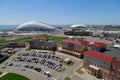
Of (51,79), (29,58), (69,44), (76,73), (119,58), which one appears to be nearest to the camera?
(119,58)

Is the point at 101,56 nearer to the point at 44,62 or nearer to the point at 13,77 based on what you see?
the point at 44,62

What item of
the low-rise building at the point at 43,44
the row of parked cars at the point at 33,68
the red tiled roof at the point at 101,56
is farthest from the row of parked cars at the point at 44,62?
the low-rise building at the point at 43,44

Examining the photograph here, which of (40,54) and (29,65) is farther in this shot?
(40,54)

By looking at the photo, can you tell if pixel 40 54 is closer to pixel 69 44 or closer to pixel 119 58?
pixel 69 44

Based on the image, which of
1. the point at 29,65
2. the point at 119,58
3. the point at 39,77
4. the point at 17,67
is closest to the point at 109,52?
the point at 119,58

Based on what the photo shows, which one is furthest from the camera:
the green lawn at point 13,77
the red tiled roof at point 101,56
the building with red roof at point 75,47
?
the building with red roof at point 75,47

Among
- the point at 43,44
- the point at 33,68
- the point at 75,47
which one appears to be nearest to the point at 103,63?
the point at 75,47

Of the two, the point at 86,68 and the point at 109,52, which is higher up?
the point at 109,52

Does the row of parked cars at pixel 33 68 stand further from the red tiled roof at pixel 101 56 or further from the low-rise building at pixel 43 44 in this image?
Answer: the low-rise building at pixel 43 44
